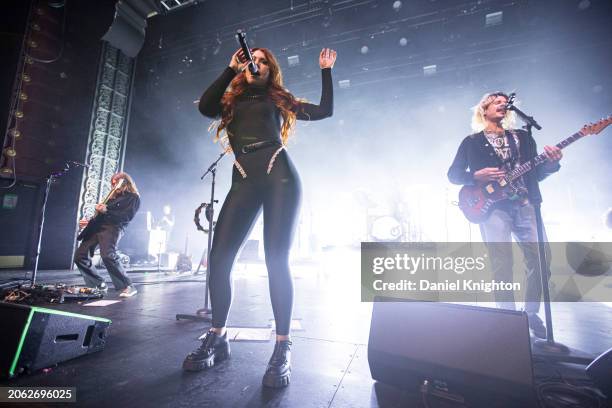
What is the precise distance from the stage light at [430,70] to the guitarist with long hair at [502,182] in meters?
7.37

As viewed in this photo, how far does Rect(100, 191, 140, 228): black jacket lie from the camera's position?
450cm

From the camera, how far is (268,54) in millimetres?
1989

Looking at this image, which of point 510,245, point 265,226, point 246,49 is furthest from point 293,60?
point 265,226

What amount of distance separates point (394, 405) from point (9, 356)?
1.81m

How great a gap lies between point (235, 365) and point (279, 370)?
353 mm

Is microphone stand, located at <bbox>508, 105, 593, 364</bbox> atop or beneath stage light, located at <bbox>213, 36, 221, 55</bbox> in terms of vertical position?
beneath

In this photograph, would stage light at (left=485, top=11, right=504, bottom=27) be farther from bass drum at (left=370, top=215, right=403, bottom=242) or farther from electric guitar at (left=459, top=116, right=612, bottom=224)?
electric guitar at (left=459, top=116, right=612, bottom=224)

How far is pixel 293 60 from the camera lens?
9.35 meters

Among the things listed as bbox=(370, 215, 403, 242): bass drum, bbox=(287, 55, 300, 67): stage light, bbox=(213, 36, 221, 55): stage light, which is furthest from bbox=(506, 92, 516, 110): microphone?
bbox=(213, 36, 221, 55): stage light

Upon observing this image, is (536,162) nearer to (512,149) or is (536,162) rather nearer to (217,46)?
(512,149)

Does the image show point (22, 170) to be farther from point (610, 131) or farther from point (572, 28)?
point (610, 131)

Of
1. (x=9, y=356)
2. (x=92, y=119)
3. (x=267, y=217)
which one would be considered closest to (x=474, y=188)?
(x=267, y=217)

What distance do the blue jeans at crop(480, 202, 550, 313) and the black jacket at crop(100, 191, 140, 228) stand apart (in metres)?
5.07

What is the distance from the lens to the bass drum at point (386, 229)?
7.50 metres
